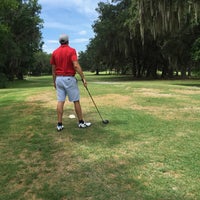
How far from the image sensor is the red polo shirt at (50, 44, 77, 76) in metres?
6.42

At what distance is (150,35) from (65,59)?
30.5 m

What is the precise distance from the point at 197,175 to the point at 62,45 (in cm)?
369

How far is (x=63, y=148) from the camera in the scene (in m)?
5.18

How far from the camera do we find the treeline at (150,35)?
80.0 ft

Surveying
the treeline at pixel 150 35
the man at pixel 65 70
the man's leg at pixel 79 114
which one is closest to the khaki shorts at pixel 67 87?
the man at pixel 65 70

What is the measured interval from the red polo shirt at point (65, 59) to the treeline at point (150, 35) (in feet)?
54.2

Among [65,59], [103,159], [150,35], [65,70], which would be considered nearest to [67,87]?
[65,70]

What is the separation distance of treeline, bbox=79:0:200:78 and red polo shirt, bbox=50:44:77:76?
1652 centimetres

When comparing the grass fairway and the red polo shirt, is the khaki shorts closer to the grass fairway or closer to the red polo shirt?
the red polo shirt

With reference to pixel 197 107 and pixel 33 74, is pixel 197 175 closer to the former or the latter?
pixel 197 107

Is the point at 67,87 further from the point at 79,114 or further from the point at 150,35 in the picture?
the point at 150,35

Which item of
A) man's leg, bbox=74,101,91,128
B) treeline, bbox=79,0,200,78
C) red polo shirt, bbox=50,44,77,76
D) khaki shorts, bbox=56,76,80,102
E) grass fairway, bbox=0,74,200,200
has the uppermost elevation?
treeline, bbox=79,0,200,78

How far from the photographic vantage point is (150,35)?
1409 inches

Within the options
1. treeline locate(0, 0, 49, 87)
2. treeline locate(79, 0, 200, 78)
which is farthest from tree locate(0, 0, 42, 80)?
treeline locate(79, 0, 200, 78)
